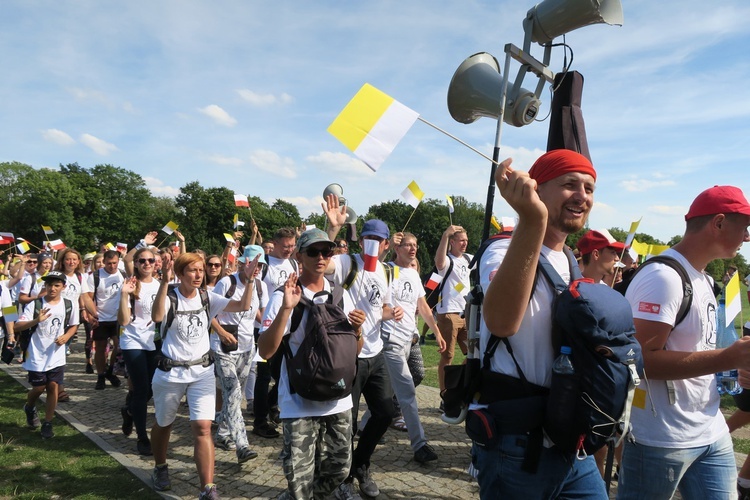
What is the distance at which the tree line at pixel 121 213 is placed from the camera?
5828 centimetres

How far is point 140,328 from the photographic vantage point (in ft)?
18.6

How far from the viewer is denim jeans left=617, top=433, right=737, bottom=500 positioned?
2.34 meters

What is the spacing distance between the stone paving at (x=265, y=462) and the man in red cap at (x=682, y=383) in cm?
216

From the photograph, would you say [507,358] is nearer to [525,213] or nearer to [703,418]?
[525,213]

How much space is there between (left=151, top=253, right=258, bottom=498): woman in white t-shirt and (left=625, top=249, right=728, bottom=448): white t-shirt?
3.10 meters

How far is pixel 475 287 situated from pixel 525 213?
0.51m

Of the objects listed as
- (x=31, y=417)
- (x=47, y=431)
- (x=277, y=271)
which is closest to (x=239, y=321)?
(x=277, y=271)

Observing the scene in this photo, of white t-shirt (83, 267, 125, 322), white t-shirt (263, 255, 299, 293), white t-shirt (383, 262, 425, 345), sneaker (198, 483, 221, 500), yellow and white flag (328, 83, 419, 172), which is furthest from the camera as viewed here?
white t-shirt (83, 267, 125, 322)

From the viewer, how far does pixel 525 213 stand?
5.03 ft

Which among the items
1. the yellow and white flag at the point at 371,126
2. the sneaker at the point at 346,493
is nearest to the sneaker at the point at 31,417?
the sneaker at the point at 346,493

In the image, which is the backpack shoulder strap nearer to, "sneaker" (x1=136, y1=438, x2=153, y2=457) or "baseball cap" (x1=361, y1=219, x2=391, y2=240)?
"baseball cap" (x1=361, y1=219, x2=391, y2=240)

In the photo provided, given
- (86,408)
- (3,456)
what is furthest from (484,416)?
(86,408)


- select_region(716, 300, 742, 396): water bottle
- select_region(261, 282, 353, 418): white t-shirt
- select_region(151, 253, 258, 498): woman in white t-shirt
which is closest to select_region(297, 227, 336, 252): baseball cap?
select_region(261, 282, 353, 418): white t-shirt

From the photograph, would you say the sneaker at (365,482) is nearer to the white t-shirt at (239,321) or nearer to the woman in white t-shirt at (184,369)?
the woman in white t-shirt at (184,369)
